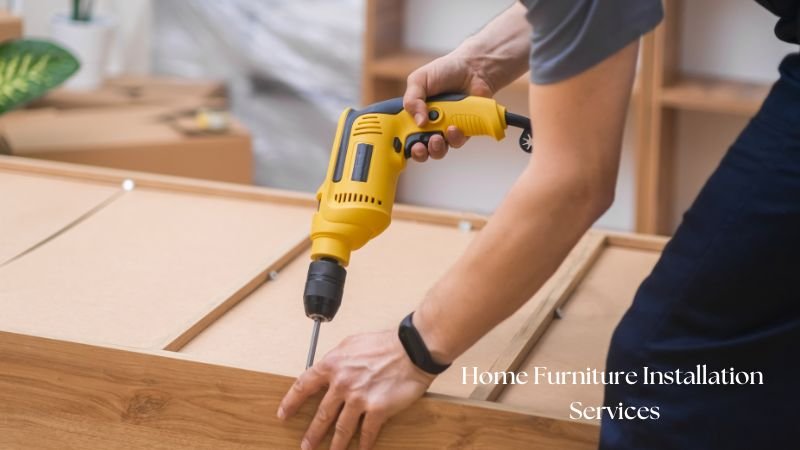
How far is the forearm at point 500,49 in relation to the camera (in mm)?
1339

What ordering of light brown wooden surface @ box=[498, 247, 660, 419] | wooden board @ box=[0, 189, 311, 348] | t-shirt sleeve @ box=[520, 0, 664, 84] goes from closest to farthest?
t-shirt sleeve @ box=[520, 0, 664, 84] → light brown wooden surface @ box=[498, 247, 660, 419] → wooden board @ box=[0, 189, 311, 348]

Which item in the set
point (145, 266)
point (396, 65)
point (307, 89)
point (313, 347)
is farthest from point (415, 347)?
point (307, 89)

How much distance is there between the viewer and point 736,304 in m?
0.91

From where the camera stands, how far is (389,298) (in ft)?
4.61

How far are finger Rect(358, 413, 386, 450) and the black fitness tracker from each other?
2.7 inches

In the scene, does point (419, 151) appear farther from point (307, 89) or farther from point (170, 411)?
point (307, 89)

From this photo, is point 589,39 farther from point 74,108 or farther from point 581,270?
point 74,108

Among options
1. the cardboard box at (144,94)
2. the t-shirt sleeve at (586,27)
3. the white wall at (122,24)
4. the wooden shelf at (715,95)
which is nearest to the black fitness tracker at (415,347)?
the t-shirt sleeve at (586,27)

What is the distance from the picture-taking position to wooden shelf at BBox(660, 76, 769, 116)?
7.99 feet

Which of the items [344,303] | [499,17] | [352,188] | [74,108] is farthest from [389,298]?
[74,108]

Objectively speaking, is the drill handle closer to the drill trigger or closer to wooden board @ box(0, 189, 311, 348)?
the drill trigger

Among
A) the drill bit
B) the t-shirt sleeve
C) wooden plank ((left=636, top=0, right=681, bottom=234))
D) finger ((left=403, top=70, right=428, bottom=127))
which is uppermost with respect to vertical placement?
the t-shirt sleeve

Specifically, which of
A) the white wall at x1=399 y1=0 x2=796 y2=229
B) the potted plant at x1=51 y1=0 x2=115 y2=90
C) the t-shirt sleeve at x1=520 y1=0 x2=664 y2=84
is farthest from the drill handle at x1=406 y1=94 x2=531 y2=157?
the potted plant at x1=51 y1=0 x2=115 y2=90

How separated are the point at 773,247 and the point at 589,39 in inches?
9.0
